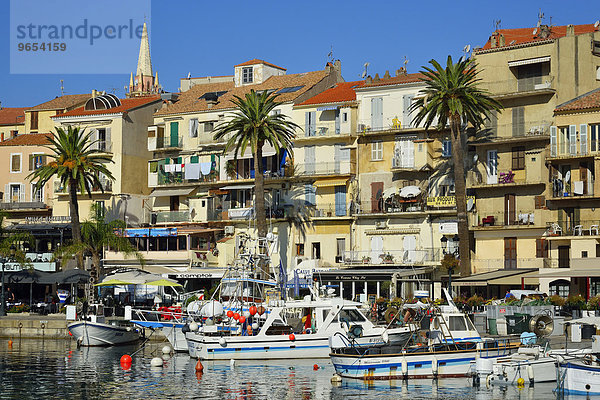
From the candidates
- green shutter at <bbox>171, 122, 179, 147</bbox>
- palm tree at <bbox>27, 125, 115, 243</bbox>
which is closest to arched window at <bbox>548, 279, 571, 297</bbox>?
palm tree at <bbox>27, 125, 115, 243</bbox>

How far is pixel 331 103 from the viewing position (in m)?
72.2

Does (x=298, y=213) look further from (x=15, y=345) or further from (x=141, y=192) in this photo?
(x=15, y=345)

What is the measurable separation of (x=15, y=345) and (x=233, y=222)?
23.5 m

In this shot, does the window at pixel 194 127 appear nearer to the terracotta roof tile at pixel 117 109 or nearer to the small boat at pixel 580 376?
the terracotta roof tile at pixel 117 109

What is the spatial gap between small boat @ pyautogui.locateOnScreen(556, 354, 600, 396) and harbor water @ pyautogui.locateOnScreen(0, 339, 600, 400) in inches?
35.6

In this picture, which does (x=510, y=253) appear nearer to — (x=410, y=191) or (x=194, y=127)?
(x=410, y=191)

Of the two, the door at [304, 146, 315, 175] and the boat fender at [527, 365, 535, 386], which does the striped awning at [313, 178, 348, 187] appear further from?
the boat fender at [527, 365, 535, 386]

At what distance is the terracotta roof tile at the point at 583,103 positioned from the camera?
61531mm

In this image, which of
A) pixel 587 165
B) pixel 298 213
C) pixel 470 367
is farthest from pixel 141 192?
pixel 470 367

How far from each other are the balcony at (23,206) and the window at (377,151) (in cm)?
3032

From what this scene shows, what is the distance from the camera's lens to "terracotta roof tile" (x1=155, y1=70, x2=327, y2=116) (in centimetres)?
7794

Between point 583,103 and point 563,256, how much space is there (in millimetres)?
10041

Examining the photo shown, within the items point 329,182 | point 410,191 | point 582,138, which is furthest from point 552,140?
point 329,182

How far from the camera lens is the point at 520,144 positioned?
64500mm
